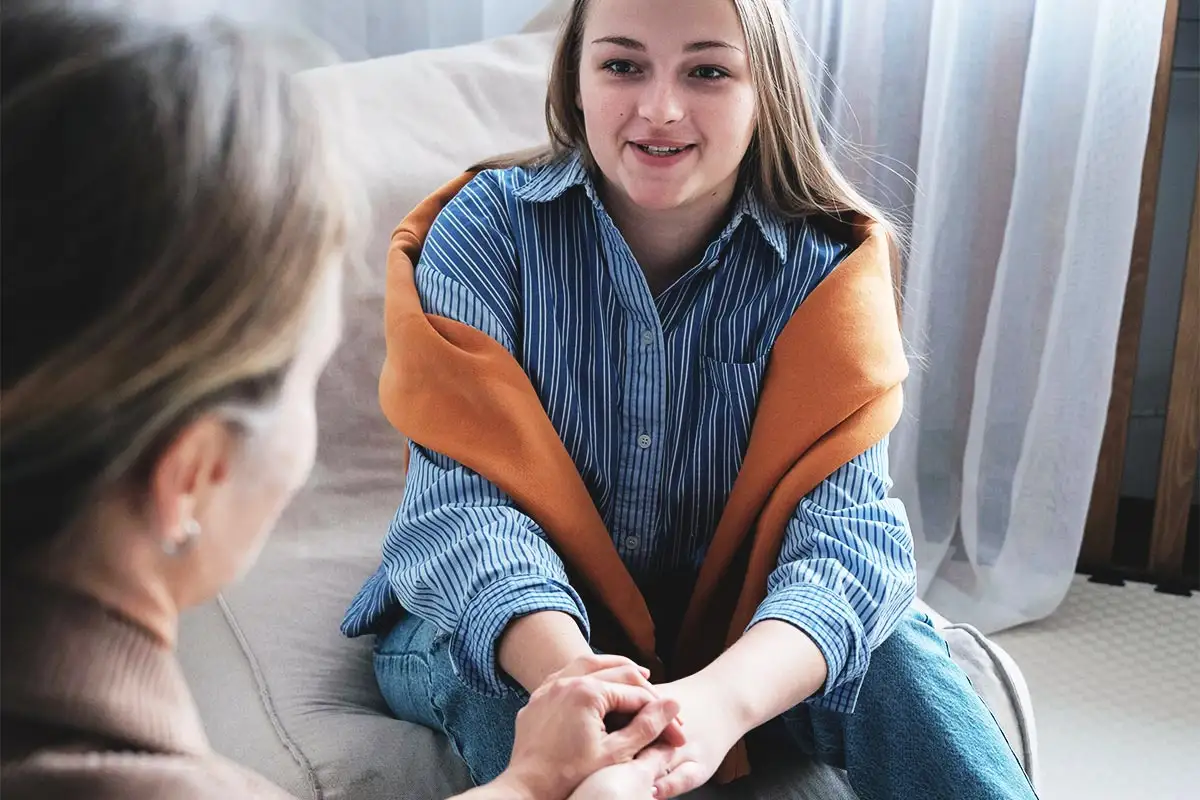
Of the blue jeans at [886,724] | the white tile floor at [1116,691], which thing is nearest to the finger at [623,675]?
the blue jeans at [886,724]

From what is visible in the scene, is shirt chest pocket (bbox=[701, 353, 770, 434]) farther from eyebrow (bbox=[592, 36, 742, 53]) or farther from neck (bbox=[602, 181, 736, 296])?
eyebrow (bbox=[592, 36, 742, 53])

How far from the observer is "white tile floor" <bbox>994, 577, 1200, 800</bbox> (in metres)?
1.55

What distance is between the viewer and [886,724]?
1003 mm

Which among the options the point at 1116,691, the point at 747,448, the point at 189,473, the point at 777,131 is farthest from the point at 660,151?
the point at 1116,691

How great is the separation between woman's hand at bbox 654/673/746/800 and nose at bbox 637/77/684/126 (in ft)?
1.39

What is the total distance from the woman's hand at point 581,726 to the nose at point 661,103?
42 cm

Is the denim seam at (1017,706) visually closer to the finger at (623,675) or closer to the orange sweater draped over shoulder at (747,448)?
the orange sweater draped over shoulder at (747,448)

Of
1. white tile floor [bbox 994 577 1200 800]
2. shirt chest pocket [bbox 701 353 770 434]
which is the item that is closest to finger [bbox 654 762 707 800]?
shirt chest pocket [bbox 701 353 770 434]

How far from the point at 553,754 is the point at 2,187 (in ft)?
1.65

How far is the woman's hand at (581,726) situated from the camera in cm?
76

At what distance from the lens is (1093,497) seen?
6.30 ft

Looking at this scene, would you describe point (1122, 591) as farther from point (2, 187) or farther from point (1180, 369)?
point (2, 187)

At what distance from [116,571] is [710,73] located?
763mm

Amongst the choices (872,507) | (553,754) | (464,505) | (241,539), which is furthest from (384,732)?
(241,539)
